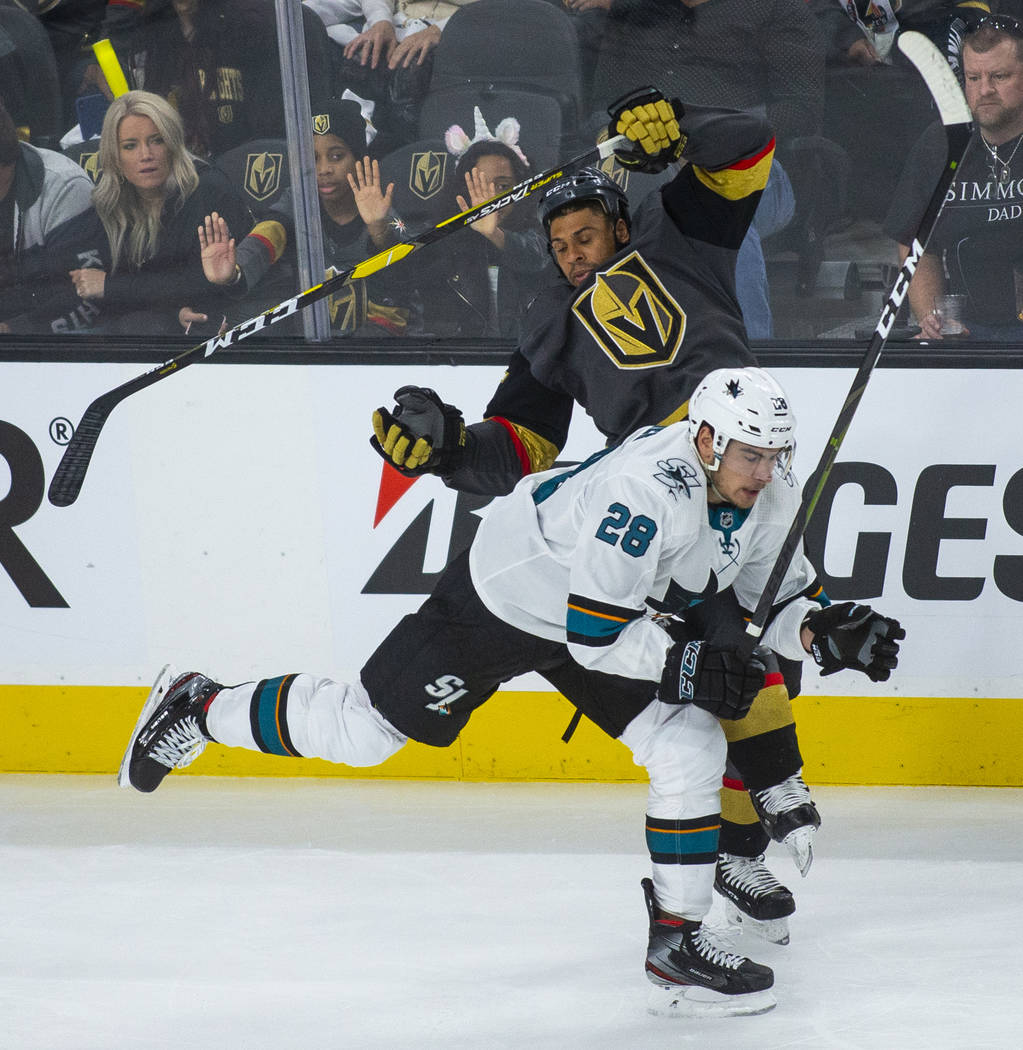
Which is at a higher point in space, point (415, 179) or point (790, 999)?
point (415, 179)

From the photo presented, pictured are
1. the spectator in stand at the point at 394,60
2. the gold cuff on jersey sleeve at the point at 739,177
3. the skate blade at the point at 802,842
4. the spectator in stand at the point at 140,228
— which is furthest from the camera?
the spectator in stand at the point at 140,228

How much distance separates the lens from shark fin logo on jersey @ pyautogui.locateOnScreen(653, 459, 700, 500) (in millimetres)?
2174

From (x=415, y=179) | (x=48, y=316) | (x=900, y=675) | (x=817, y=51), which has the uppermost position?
(x=817, y=51)

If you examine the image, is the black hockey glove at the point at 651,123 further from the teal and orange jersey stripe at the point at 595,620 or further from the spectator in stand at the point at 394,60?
the spectator in stand at the point at 394,60

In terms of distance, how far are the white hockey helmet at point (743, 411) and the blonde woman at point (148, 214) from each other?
171 cm

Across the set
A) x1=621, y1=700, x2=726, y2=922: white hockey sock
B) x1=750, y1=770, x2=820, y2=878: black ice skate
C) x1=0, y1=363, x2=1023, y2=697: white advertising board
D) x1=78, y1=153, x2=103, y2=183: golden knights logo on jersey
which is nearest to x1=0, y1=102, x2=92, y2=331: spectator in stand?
x1=78, y1=153, x2=103, y2=183: golden knights logo on jersey

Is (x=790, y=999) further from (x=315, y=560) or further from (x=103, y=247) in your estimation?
(x=103, y=247)

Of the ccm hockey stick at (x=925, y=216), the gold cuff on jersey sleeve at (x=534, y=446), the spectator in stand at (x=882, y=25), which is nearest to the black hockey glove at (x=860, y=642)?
the ccm hockey stick at (x=925, y=216)

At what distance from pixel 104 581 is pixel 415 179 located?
125 centimetres

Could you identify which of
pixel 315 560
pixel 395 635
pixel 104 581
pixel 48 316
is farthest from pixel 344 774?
Result: pixel 48 316

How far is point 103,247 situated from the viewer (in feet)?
11.7

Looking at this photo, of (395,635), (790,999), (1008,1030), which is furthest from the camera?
(395,635)

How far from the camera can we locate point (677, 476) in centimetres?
219

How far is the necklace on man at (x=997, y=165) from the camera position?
329 centimetres
